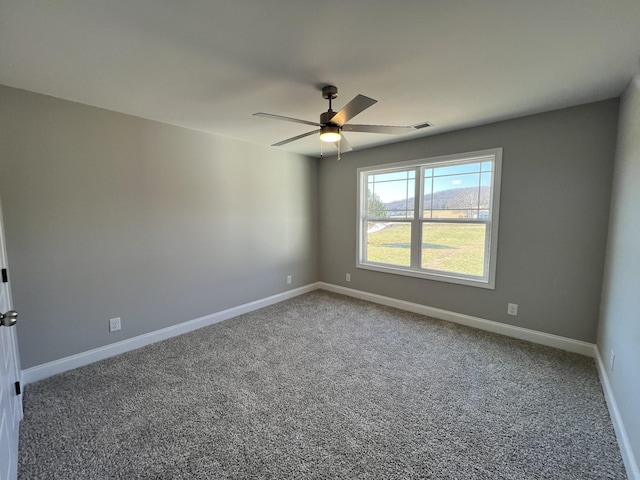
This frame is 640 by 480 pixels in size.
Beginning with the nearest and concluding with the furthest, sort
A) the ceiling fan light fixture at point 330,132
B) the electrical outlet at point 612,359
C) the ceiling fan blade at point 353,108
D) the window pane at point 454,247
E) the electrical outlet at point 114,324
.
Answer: the ceiling fan blade at point 353,108
the electrical outlet at point 612,359
the ceiling fan light fixture at point 330,132
the electrical outlet at point 114,324
the window pane at point 454,247

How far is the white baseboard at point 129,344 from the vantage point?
2.33 m

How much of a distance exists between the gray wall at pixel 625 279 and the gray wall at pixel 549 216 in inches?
6.0

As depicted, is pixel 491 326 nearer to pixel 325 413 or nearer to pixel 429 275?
pixel 429 275

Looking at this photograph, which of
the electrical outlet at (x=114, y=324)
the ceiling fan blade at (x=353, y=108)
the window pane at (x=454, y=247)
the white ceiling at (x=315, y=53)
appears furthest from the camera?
the window pane at (x=454, y=247)

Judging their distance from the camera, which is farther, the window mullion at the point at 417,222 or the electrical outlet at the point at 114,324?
the window mullion at the point at 417,222

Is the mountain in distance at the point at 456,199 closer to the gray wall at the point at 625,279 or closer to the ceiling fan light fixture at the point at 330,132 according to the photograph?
the gray wall at the point at 625,279

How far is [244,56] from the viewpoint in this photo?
5.75 feet

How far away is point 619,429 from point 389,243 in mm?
2857

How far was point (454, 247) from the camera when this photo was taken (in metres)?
3.55

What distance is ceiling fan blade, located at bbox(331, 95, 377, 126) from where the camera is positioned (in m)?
1.68

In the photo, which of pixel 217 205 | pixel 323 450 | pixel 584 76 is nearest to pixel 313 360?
pixel 323 450

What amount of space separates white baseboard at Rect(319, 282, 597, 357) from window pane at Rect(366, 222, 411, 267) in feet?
1.91

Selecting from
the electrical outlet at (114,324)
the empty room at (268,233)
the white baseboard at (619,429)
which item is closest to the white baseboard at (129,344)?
the empty room at (268,233)

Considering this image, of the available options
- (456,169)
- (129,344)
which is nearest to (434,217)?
(456,169)
